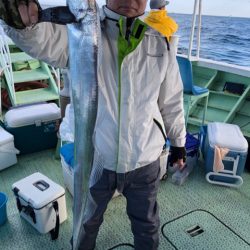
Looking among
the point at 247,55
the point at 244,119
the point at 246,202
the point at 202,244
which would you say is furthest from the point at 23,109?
the point at 247,55

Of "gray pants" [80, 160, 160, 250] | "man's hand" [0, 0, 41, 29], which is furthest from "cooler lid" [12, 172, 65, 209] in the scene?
"man's hand" [0, 0, 41, 29]

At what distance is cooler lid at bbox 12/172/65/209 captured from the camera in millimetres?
1853

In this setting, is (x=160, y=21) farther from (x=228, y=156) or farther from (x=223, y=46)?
(x=223, y=46)

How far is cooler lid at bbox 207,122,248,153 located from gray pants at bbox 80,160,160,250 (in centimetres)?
128

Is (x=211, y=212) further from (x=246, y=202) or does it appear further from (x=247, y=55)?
(x=247, y=55)

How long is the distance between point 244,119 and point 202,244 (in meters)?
2.13

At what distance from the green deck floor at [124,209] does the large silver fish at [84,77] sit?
4.08ft

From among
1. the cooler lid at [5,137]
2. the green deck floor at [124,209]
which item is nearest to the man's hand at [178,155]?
the green deck floor at [124,209]

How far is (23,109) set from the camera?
294 cm

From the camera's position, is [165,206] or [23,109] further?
[23,109]

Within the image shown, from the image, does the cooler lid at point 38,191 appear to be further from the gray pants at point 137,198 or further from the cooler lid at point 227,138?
the cooler lid at point 227,138

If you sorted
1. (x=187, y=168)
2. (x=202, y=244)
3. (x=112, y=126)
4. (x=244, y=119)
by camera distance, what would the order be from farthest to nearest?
(x=244, y=119), (x=187, y=168), (x=202, y=244), (x=112, y=126)

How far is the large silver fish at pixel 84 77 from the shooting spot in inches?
24.8

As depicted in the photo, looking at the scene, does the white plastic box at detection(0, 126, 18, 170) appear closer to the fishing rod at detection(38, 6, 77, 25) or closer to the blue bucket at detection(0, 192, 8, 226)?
the blue bucket at detection(0, 192, 8, 226)
